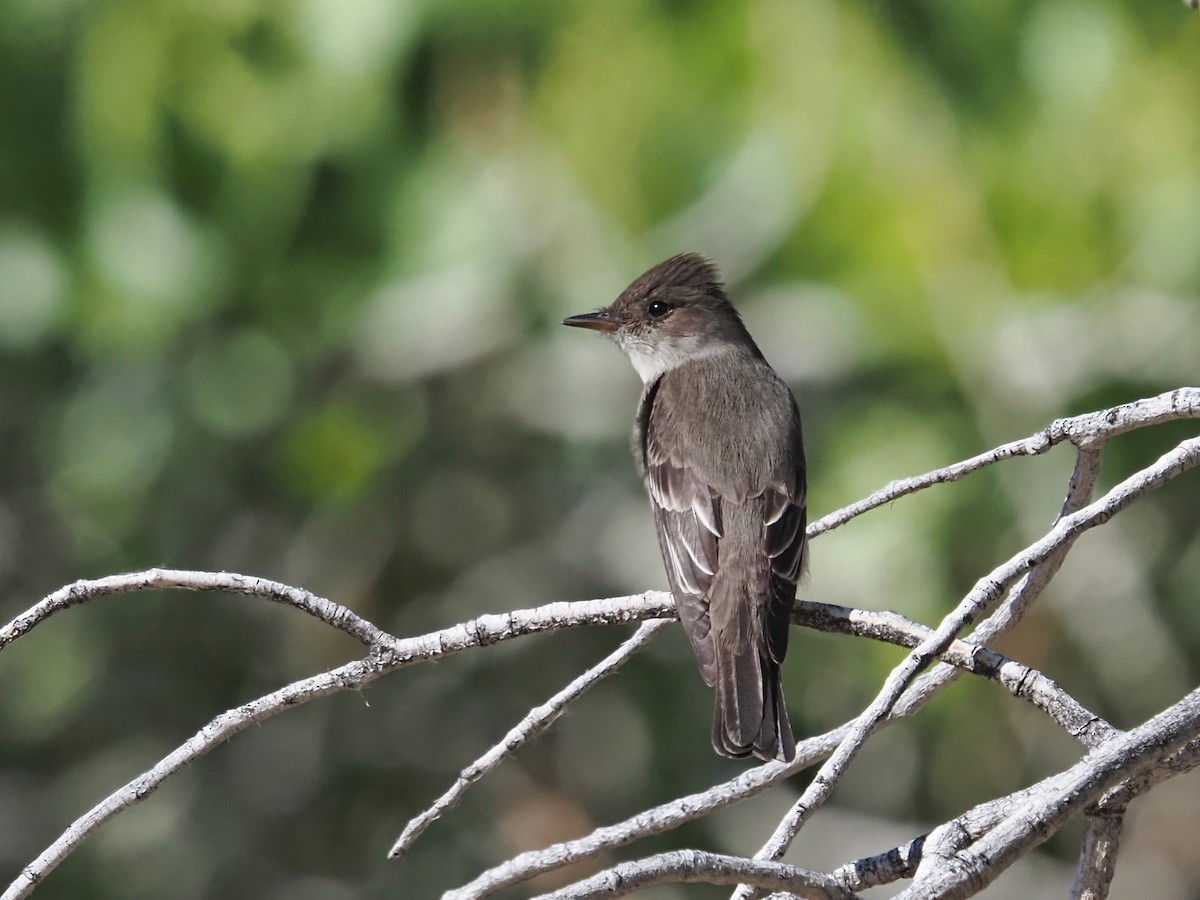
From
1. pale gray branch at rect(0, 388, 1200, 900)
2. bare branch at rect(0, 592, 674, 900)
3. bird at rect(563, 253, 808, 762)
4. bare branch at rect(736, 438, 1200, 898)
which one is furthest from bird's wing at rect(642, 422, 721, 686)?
bare branch at rect(736, 438, 1200, 898)

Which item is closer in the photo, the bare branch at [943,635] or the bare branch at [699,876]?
the bare branch at [699,876]

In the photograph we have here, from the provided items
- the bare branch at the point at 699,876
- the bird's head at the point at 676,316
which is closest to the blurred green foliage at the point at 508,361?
the bird's head at the point at 676,316

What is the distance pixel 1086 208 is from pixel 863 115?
0.62 meters

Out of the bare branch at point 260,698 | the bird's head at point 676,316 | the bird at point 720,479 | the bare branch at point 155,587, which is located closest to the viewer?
the bare branch at point 260,698

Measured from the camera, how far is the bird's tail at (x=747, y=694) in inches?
124

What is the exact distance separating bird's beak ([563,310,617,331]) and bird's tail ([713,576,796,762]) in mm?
1219

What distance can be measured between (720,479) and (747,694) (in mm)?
804

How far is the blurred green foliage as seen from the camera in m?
4.00

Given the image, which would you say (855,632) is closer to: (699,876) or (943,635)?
(943,635)

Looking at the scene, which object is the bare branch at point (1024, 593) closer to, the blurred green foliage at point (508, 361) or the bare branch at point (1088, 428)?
the bare branch at point (1088, 428)

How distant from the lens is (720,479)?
404 centimetres

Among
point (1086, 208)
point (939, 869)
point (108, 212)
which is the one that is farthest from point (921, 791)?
point (939, 869)

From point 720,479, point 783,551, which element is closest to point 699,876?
point 783,551

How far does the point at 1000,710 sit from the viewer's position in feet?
17.0
